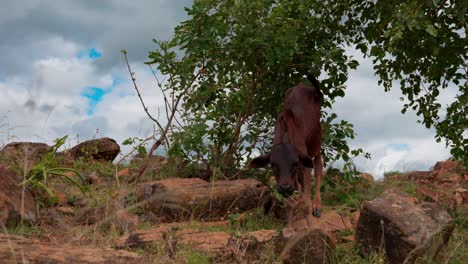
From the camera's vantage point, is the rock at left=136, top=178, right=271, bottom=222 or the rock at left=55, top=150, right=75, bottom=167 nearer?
the rock at left=136, top=178, right=271, bottom=222

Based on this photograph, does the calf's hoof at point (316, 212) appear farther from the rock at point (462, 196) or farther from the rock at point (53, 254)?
the rock at point (53, 254)

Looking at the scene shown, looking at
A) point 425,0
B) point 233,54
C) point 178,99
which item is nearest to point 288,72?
point 233,54

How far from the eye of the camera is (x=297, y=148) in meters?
7.93

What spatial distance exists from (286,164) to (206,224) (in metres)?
1.44

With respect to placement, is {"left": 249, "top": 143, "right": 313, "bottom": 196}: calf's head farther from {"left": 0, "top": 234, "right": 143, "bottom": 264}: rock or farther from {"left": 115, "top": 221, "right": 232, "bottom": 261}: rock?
{"left": 0, "top": 234, "right": 143, "bottom": 264}: rock

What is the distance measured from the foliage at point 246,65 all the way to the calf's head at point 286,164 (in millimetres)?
2559

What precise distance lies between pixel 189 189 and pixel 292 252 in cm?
319

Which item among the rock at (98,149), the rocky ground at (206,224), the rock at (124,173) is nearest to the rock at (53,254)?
the rocky ground at (206,224)

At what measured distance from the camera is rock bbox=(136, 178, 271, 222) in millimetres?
8484

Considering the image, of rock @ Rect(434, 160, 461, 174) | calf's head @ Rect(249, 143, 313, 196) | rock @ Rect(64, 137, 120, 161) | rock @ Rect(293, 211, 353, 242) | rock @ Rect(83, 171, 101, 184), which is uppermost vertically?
rock @ Rect(64, 137, 120, 161)

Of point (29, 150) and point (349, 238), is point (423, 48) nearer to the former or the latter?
point (349, 238)

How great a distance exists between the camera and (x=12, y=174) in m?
7.84

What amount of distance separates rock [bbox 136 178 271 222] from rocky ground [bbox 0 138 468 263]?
0.05 ft

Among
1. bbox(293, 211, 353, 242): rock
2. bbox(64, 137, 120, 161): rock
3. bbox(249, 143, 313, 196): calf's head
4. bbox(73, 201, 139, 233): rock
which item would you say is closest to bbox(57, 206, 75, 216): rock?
bbox(73, 201, 139, 233): rock
